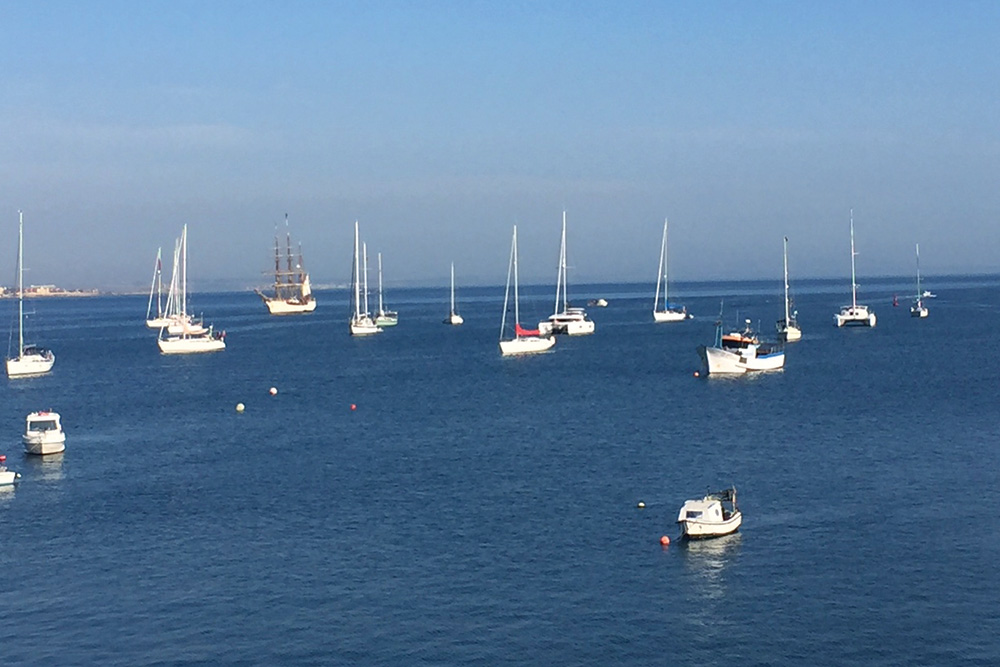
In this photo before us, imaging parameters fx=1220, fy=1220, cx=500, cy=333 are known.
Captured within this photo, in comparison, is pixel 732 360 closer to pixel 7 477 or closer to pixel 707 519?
pixel 707 519

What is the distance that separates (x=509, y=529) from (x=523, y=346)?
89.9 metres

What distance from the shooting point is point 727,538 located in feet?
168

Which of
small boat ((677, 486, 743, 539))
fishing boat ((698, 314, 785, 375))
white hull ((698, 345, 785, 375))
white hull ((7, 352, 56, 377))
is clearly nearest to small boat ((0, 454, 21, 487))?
small boat ((677, 486, 743, 539))

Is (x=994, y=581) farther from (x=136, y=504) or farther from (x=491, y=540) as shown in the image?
(x=136, y=504)

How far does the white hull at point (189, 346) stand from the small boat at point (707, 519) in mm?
115379

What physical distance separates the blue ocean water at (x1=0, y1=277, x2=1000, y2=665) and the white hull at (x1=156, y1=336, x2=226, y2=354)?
54.0 m

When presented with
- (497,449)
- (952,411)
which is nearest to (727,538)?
(497,449)

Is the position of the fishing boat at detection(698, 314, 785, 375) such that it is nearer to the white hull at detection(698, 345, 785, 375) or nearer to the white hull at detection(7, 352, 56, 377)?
the white hull at detection(698, 345, 785, 375)

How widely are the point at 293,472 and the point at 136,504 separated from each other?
10444 mm

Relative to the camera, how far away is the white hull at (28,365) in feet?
418

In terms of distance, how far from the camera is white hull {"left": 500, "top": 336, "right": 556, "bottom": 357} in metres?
142

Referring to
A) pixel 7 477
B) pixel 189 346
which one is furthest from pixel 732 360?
pixel 189 346

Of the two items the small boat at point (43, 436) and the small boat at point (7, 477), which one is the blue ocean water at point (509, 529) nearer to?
the small boat at point (7, 477)

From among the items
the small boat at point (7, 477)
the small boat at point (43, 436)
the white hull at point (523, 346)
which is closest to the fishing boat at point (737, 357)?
the white hull at point (523, 346)
